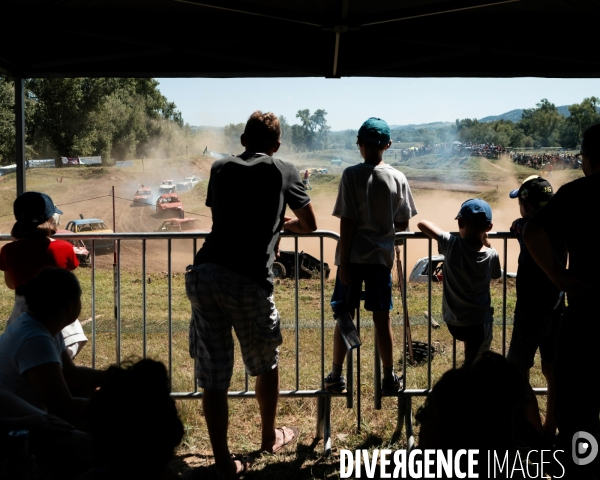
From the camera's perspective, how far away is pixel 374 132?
3.88 m

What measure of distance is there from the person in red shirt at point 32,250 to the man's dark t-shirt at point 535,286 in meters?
2.62

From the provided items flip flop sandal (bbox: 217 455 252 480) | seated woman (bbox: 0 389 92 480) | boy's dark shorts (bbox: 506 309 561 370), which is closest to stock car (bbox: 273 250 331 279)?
flip flop sandal (bbox: 217 455 252 480)

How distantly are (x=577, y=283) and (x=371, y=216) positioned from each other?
1.46 metres

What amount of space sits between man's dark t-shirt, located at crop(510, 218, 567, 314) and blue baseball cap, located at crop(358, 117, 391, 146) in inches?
39.0

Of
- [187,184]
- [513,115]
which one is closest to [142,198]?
[187,184]

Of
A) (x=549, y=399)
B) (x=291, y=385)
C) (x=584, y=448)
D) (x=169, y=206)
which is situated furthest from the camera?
(x=169, y=206)

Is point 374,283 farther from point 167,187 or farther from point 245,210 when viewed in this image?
point 167,187

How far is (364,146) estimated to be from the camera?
3.91 m

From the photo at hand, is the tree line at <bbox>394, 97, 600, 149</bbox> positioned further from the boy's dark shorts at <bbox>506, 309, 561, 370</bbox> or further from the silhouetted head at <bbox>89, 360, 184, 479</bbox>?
the silhouetted head at <bbox>89, 360, 184, 479</bbox>

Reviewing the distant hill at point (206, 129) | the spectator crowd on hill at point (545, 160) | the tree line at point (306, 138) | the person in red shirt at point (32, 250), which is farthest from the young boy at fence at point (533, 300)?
the distant hill at point (206, 129)
